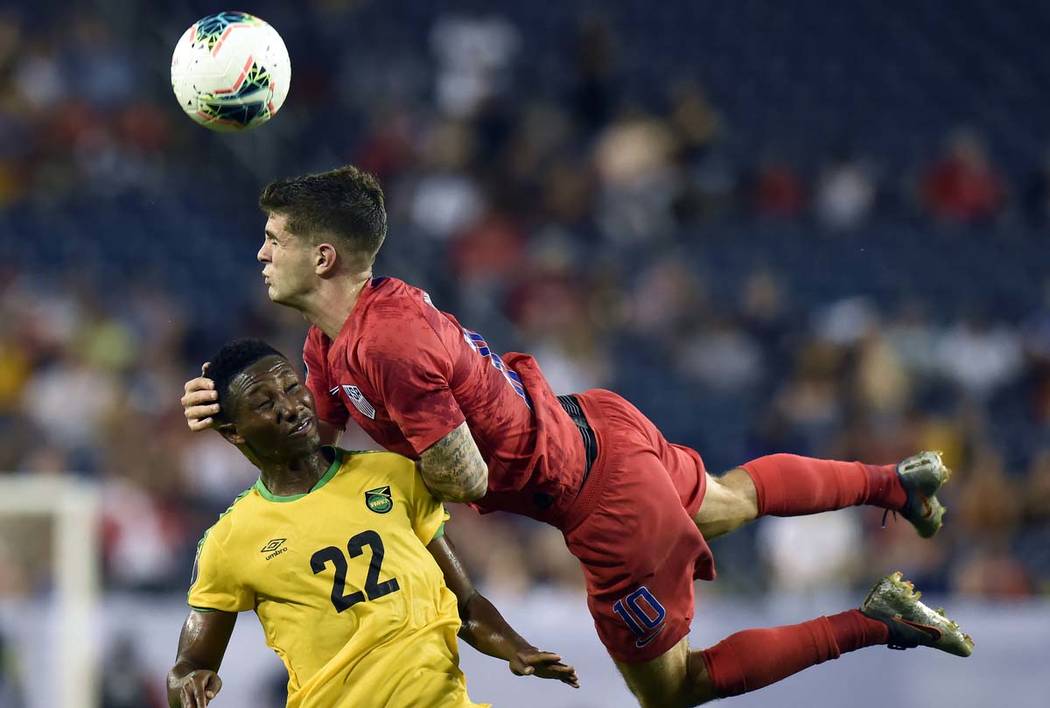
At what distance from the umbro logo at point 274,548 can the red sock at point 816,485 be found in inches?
73.8

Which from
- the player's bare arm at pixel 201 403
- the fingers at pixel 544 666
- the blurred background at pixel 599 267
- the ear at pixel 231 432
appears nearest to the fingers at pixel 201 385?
the player's bare arm at pixel 201 403

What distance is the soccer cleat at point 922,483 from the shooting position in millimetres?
5637

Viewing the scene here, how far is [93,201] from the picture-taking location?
13000mm

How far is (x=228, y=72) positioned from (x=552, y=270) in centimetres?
678

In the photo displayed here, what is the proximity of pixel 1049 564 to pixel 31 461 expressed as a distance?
22.7ft

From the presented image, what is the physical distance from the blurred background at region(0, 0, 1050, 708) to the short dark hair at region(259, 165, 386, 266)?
450 centimetres

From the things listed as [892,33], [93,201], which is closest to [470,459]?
[93,201]

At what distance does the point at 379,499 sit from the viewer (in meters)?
4.64

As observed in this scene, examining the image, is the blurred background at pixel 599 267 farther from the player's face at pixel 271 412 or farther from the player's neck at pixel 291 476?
the player's face at pixel 271 412

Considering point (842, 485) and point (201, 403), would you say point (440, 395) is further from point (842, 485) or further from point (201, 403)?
point (842, 485)

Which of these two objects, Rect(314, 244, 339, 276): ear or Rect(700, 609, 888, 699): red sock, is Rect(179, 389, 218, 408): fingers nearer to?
Rect(314, 244, 339, 276): ear

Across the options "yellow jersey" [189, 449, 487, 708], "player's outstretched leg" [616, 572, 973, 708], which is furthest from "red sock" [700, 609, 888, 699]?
"yellow jersey" [189, 449, 487, 708]

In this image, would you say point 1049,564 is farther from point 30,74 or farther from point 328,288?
point 30,74

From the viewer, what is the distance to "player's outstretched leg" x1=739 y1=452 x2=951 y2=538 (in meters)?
5.57
